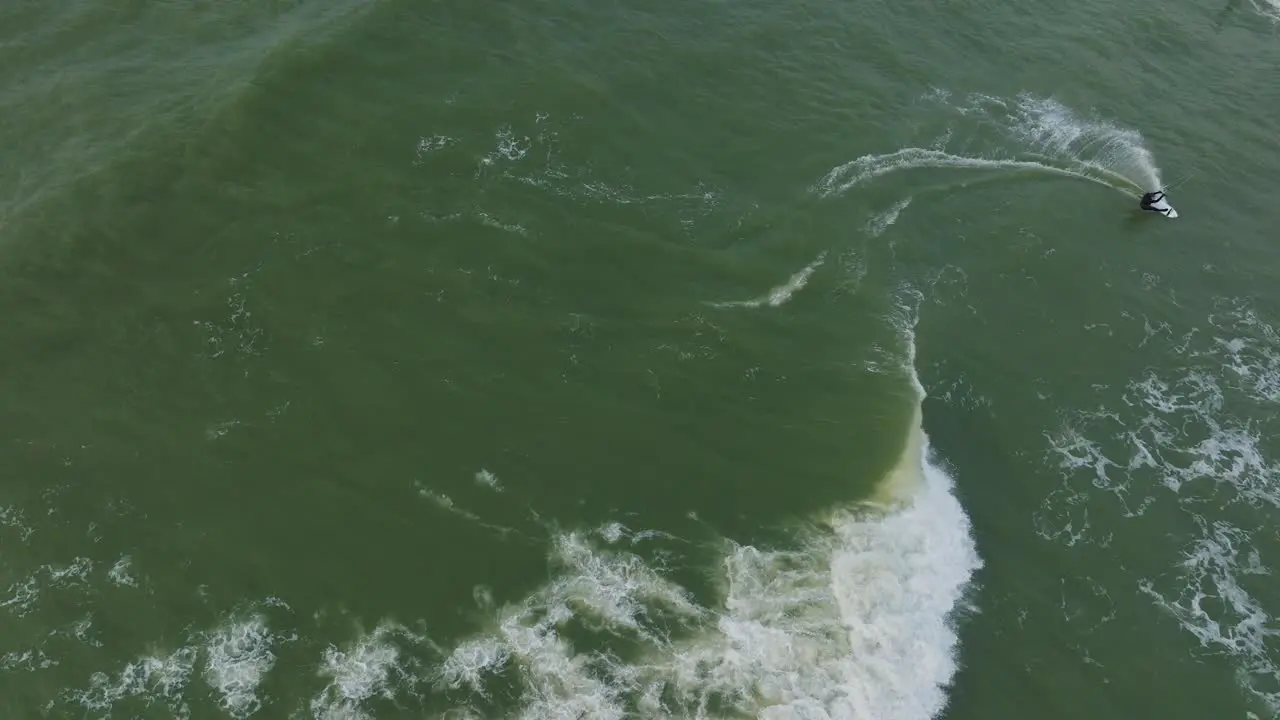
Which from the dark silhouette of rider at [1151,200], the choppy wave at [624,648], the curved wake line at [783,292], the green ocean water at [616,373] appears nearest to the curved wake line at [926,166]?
the green ocean water at [616,373]

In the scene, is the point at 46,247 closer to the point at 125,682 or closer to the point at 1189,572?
the point at 125,682

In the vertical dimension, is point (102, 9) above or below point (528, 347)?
above

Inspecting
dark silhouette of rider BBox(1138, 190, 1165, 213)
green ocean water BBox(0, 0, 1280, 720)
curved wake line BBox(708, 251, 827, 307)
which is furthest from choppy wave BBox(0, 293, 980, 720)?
dark silhouette of rider BBox(1138, 190, 1165, 213)

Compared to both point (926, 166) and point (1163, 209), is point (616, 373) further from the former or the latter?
point (1163, 209)

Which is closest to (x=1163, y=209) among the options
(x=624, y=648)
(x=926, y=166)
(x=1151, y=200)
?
(x=1151, y=200)

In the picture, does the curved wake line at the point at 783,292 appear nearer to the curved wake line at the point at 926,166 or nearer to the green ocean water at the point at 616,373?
the green ocean water at the point at 616,373

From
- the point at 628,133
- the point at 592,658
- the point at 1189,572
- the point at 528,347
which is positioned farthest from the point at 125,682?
the point at 1189,572

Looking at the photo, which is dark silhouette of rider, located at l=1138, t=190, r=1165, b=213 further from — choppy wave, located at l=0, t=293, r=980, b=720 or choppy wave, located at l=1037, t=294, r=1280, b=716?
choppy wave, located at l=0, t=293, r=980, b=720
